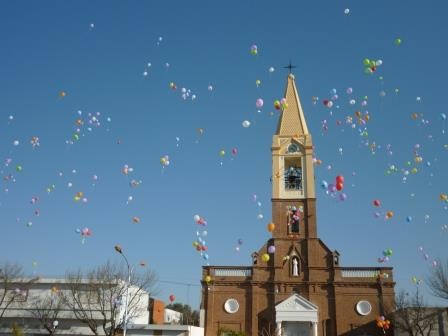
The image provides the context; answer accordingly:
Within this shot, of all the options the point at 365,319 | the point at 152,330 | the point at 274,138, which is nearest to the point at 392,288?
the point at 365,319

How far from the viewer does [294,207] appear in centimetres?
4662

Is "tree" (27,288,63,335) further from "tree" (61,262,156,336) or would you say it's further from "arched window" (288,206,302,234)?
"arched window" (288,206,302,234)

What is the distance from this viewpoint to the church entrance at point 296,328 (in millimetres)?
42625

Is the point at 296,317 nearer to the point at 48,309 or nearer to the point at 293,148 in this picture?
the point at 293,148

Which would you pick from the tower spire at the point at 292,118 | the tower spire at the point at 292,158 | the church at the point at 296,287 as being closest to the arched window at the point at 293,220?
the church at the point at 296,287

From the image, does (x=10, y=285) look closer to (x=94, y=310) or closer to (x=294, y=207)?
(x=94, y=310)

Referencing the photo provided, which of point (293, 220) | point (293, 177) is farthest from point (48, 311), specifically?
point (293, 177)

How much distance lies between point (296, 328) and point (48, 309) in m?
24.5

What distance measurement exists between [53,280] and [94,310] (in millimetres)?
7317

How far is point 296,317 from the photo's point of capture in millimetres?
42000

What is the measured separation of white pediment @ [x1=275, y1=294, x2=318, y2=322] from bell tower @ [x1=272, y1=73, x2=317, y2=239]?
6159mm

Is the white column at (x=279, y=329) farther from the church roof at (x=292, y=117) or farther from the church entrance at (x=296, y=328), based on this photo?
the church roof at (x=292, y=117)

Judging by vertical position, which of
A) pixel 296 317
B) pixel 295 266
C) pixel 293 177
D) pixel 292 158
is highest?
pixel 292 158

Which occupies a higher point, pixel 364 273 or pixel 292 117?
pixel 292 117
